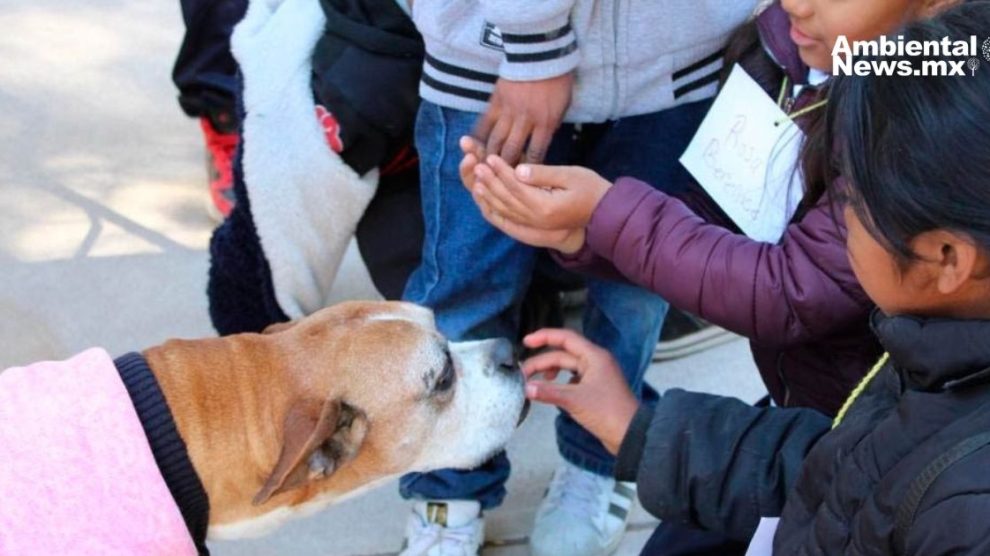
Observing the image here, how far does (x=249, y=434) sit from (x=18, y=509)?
0.41 meters

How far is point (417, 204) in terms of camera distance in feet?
10.6

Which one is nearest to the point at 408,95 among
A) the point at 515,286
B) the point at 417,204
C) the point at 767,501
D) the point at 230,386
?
the point at 417,204

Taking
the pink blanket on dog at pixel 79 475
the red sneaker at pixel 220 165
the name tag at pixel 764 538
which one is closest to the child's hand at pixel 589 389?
the name tag at pixel 764 538

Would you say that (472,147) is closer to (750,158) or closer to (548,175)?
(548,175)

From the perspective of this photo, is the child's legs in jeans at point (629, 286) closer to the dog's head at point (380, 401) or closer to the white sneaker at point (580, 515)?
the white sneaker at point (580, 515)

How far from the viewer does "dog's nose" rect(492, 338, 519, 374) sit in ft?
8.52


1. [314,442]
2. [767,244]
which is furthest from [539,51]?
[314,442]

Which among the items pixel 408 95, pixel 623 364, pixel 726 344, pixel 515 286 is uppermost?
pixel 408 95

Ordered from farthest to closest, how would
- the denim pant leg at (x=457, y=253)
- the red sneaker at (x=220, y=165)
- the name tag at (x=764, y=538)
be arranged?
the red sneaker at (x=220, y=165) < the denim pant leg at (x=457, y=253) < the name tag at (x=764, y=538)

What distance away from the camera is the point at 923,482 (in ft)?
5.23

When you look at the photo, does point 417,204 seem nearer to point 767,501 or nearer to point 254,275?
point 254,275

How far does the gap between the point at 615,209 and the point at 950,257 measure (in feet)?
2.58

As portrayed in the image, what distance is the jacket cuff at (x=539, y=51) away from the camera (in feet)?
7.90

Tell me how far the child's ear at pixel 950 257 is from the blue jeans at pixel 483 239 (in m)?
1.14
